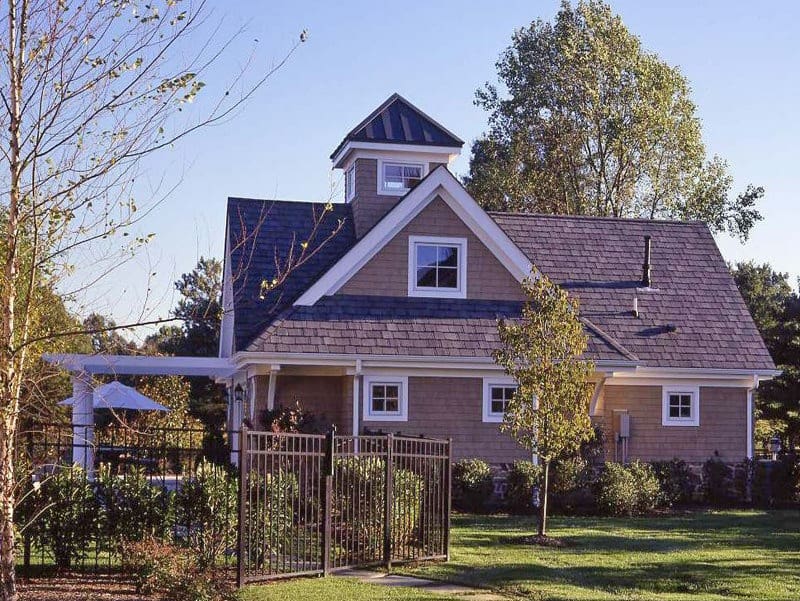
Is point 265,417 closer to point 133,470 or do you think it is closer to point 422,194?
point 422,194

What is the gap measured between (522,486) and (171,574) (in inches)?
443

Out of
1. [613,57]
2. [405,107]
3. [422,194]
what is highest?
[613,57]

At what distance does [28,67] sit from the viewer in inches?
377

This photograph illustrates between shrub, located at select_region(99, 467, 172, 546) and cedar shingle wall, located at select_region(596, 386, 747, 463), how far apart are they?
13.5 meters

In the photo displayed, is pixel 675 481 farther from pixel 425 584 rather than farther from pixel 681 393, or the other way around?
pixel 425 584

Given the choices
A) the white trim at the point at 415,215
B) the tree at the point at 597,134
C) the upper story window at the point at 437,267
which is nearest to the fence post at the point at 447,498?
the white trim at the point at 415,215

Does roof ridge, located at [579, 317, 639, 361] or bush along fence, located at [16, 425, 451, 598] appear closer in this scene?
bush along fence, located at [16, 425, 451, 598]

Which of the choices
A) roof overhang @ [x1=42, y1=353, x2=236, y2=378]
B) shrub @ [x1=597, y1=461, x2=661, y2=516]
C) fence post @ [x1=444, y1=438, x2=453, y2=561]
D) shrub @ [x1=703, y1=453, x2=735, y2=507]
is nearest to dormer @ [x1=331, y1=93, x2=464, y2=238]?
roof overhang @ [x1=42, y1=353, x2=236, y2=378]

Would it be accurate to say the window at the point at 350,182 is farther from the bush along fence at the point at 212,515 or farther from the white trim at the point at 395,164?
the bush along fence at the point at 212,515

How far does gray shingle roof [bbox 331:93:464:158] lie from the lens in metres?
26.3

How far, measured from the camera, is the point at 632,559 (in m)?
15.2

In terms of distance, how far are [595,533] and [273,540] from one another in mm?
7035

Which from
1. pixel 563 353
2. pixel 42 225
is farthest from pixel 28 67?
pixel 563 353

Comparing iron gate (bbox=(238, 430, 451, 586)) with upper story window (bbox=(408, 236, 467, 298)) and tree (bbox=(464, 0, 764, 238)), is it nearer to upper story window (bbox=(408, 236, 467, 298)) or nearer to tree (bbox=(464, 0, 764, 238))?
upper story window (bbox=(408, 236, 467, 298))
